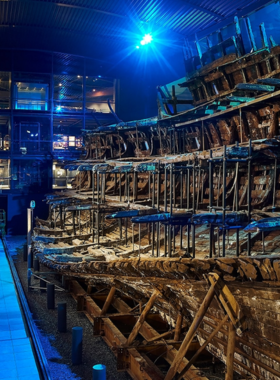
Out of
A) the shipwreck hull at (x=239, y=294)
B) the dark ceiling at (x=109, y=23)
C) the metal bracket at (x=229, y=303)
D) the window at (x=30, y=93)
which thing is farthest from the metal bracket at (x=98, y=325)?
the window at (x=30, y=93)

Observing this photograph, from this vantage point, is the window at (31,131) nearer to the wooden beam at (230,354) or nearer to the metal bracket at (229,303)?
the metal bracket at (229,303)

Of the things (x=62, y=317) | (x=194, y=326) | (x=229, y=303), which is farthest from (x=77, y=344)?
(x=229, y=303)

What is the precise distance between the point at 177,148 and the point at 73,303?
22.9 ft

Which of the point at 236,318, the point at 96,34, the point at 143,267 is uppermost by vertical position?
the point at 96,34

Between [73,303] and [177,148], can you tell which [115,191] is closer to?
[177,148]

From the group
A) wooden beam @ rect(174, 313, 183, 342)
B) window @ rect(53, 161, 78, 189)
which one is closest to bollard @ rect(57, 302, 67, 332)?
wooden beam @ rect(174, 313, 183, 342)

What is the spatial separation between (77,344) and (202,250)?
3.04 metres

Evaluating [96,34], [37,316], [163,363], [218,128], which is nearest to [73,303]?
[37,316]

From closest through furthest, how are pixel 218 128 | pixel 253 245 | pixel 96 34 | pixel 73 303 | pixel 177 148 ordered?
pixel 253 245
pixel 73 303
pixel 218 128
pixel 177 148
pixel 96 34

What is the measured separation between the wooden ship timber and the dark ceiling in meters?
5.38

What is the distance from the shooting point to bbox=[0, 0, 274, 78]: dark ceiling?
67.6ft

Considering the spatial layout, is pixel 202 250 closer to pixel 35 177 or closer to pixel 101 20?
pixel 101 20

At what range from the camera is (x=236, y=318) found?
4914mm

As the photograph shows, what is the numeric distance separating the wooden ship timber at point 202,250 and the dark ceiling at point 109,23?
5376mm
